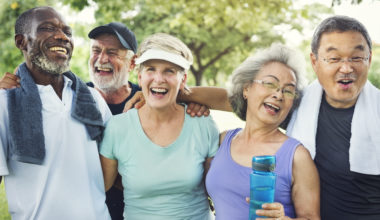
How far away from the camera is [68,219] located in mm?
2178

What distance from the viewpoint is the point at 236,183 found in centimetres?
221

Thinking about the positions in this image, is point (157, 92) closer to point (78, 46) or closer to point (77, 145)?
point (77, 145)

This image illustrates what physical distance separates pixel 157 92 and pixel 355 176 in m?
1.41

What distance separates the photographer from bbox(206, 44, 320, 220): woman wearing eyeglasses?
2.08 meters

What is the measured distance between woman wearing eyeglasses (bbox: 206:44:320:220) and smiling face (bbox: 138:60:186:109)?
1.52 ft

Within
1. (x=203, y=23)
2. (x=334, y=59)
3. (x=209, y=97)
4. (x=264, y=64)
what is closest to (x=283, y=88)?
(x=264, y=64)

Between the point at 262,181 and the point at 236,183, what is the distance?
0.48 m

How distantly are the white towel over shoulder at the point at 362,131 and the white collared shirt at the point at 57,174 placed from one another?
143 cm

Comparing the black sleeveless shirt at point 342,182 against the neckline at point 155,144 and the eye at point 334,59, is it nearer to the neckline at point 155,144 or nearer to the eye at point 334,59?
the eye at point 334,59

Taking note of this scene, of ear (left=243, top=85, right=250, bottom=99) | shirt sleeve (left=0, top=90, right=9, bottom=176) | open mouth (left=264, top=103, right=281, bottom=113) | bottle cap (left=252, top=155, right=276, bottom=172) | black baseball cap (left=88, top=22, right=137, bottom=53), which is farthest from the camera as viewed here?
black baseball cap (left=88, top=22, right=137, bottom=53)

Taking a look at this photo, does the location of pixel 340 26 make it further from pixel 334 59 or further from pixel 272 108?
pixel 272 108

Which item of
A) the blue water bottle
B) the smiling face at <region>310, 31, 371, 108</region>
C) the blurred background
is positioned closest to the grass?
the blurred background

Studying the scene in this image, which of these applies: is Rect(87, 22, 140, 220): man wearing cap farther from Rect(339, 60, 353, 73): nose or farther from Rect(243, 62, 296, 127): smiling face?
Rect(339, 60, 353, 73): nose

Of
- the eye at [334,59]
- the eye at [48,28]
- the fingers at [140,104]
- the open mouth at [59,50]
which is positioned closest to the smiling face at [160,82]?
the fingers at [140,104]
